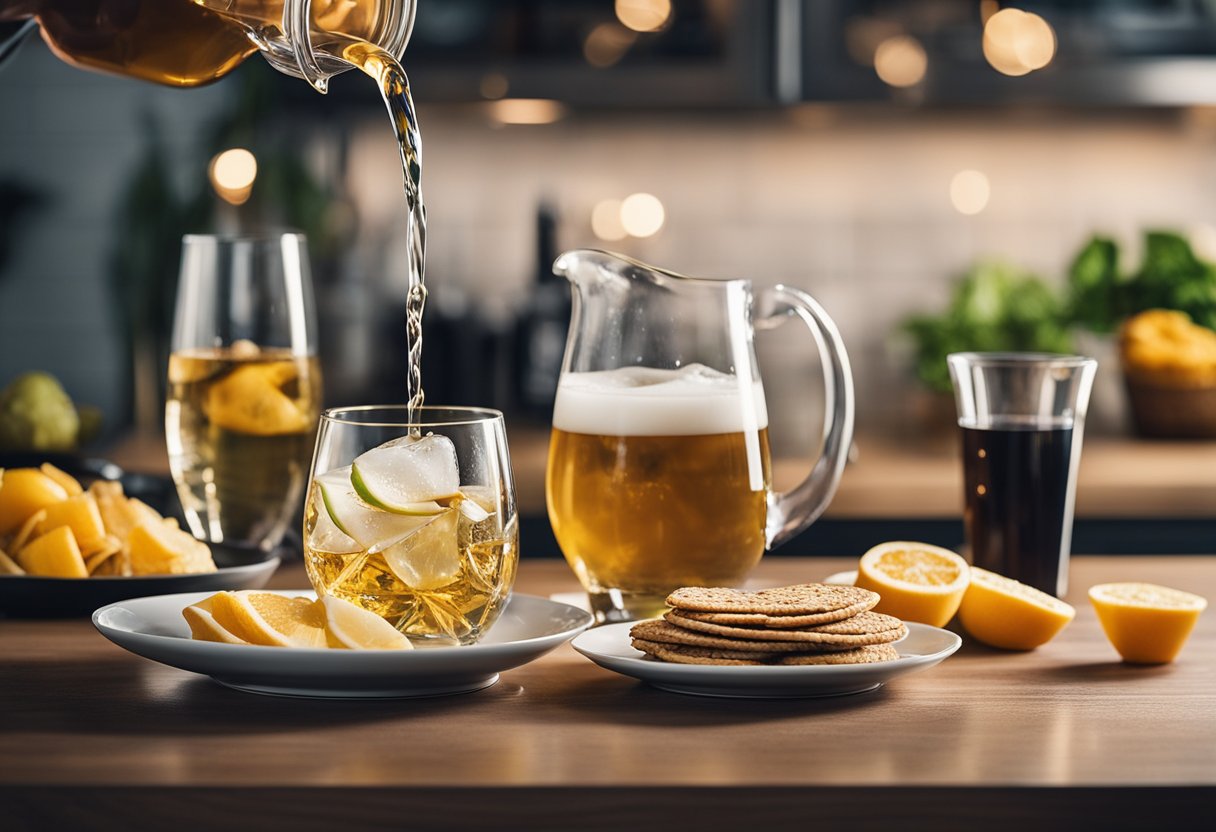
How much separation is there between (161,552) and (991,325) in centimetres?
182

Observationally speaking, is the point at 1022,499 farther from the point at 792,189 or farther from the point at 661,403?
the point at 792,189

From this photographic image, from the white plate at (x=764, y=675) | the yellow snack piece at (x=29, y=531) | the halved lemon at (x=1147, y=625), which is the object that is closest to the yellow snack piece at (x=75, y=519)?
the yellow snack piece at (x=29, y=531)

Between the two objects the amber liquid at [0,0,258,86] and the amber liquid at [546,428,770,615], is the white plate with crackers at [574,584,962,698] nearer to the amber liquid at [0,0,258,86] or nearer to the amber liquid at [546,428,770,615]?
the amber liquid at [546,428,770,615]

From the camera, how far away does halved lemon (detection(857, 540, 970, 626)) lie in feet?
3.19

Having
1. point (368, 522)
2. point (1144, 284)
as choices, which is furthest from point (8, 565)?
point (1144, 284)

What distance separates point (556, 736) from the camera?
0.74 meters

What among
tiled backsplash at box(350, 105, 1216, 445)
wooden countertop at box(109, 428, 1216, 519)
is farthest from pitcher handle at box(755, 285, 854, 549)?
tiled backsplash at box(350, 105, 1216, 445)

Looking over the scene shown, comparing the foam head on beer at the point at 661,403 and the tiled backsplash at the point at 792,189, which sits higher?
the tiled backsplash at the point at 792,189

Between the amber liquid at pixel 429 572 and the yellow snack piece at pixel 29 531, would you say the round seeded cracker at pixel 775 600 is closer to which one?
the amber liquid at pixel 429 572

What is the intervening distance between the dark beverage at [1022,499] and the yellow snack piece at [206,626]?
556 millimetres

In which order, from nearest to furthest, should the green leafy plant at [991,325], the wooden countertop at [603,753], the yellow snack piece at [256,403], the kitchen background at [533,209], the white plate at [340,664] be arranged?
the wooden countertop at [603,753] → the white plate at [340,664] → the yellow snack piece at [256,403] → the green leafy plant at [991,325] → the kitchen background at [533,209]

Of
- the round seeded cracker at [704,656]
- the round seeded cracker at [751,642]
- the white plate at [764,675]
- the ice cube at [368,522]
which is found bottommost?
the white plate at [764,675]

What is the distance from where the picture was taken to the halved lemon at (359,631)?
80cm

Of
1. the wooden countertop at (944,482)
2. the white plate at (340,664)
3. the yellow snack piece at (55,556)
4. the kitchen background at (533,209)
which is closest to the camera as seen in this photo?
the white plate at (340,664)
